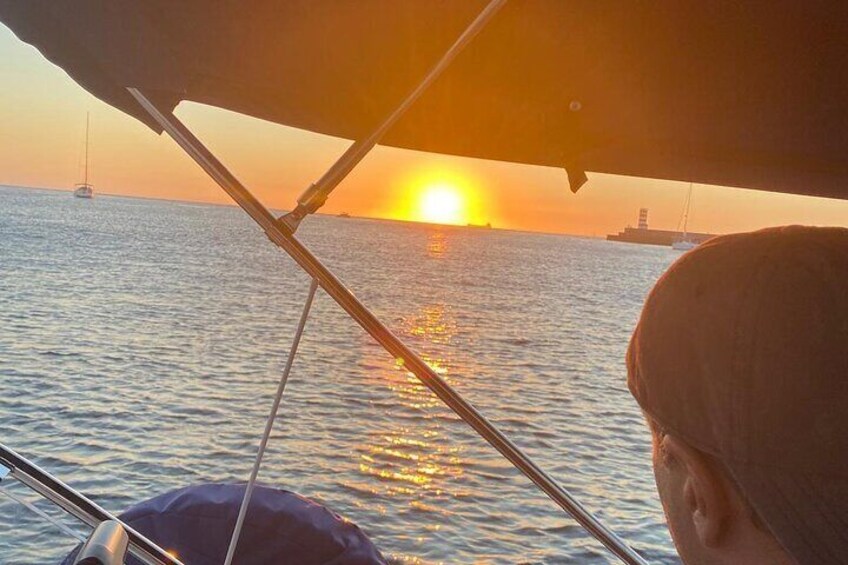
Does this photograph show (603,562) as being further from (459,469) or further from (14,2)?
(14,2)

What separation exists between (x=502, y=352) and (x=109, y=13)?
63.5ft

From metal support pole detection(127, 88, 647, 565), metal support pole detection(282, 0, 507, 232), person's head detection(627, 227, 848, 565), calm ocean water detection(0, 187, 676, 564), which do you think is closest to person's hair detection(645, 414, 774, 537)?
person's head detection(627, 227, 848, 565)

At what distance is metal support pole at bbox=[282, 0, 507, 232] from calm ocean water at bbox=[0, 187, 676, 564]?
5.71 meters

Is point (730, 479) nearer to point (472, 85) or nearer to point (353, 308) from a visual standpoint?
point (472, 85)

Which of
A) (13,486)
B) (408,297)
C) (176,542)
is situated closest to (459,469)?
(13,486)

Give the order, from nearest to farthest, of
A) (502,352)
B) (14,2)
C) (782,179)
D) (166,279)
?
(14,2), (782,179), (502,352), (166,279)

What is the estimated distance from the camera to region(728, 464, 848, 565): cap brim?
75cm

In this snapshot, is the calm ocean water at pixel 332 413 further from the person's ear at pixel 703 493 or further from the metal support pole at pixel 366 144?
the person's ear at pixel 703 493

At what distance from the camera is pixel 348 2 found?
1.54 meters

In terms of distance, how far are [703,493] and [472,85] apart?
117 centimetres

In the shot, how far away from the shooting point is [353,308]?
84.4 inches

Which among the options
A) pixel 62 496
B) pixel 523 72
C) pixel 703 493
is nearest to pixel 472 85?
pixel 523 72

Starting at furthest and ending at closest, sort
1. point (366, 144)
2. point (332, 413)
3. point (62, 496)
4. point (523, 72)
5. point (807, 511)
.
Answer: point (332, 413) < point (62, 496) < point (366, 144) < point (523, 72) < point (807, 511)

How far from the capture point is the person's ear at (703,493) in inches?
31.9
